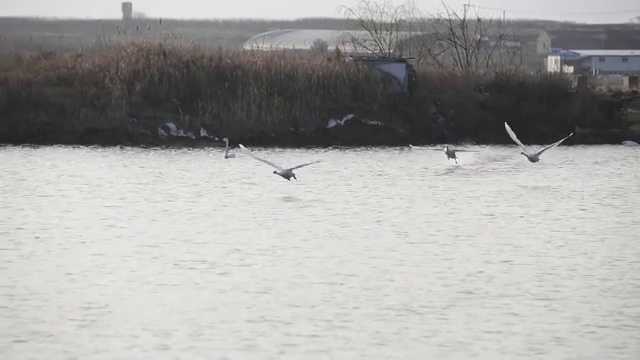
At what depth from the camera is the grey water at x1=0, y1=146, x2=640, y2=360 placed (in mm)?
13773

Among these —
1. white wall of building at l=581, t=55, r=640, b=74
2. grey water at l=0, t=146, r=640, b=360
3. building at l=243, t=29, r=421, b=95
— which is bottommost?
grey water at l=0, t=146, r=640, b=360

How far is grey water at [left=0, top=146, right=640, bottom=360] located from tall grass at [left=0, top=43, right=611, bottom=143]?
3.29m

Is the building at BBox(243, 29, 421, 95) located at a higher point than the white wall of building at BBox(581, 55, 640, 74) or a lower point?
higher

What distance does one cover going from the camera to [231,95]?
35.0 meters

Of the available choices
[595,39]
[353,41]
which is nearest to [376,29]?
[353,41]

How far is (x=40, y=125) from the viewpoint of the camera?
34438 mm

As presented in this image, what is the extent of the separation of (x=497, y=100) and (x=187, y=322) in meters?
24.4

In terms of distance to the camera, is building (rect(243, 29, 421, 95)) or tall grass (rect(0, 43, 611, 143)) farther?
building (rect(243, 29, 421, 95))

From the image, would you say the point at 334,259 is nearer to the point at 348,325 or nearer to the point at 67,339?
the point at 348,325

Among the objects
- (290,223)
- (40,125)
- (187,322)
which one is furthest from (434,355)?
(40,125)

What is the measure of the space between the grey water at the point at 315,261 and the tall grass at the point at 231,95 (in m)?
3.29

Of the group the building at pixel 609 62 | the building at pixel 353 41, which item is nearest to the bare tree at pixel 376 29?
the building at pixel 353 41

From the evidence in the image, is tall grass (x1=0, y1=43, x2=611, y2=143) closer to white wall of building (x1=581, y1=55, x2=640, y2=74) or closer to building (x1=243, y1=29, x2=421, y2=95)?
building (x1=243, y1=29, x2=421, y2=95)

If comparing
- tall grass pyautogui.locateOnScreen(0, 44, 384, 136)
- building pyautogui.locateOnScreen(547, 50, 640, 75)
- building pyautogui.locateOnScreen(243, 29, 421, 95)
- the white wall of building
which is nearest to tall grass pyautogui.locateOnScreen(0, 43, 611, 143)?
tall grass pyautogui.locateOnScreen(0, 44, 384, 136)
